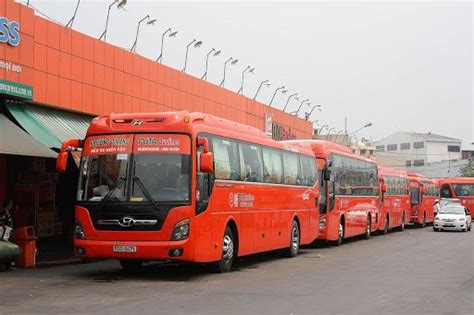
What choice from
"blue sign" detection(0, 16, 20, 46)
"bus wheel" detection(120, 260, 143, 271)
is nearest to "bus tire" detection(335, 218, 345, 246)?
"bus wheel" detection(120, 260, 143, 271)

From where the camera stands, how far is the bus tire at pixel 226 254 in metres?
14.6

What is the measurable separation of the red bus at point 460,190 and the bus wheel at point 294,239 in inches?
1390

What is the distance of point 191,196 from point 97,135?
2483 millimetres

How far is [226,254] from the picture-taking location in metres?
14.8

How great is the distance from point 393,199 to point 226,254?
2238cm

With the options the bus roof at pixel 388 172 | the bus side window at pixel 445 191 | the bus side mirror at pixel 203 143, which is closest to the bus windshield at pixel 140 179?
the bus side mirror at pixel 203 143

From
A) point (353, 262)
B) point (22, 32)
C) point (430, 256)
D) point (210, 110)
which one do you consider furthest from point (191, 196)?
point (210, 110)

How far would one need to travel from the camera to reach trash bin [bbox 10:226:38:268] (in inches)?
619

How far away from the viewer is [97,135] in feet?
45.4

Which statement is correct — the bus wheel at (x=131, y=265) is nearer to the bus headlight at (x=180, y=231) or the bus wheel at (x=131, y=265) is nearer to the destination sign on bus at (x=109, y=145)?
the bus headlight at (x=180, y=231)

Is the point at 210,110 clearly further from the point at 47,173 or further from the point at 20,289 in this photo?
the point at 20,289

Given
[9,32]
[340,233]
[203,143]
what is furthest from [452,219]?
[9,32]

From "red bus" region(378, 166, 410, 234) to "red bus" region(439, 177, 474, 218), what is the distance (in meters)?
14.5

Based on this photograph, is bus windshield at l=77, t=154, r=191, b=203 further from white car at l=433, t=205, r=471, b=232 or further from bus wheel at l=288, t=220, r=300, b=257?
white car at l=433, t=205, r=471, b=232
